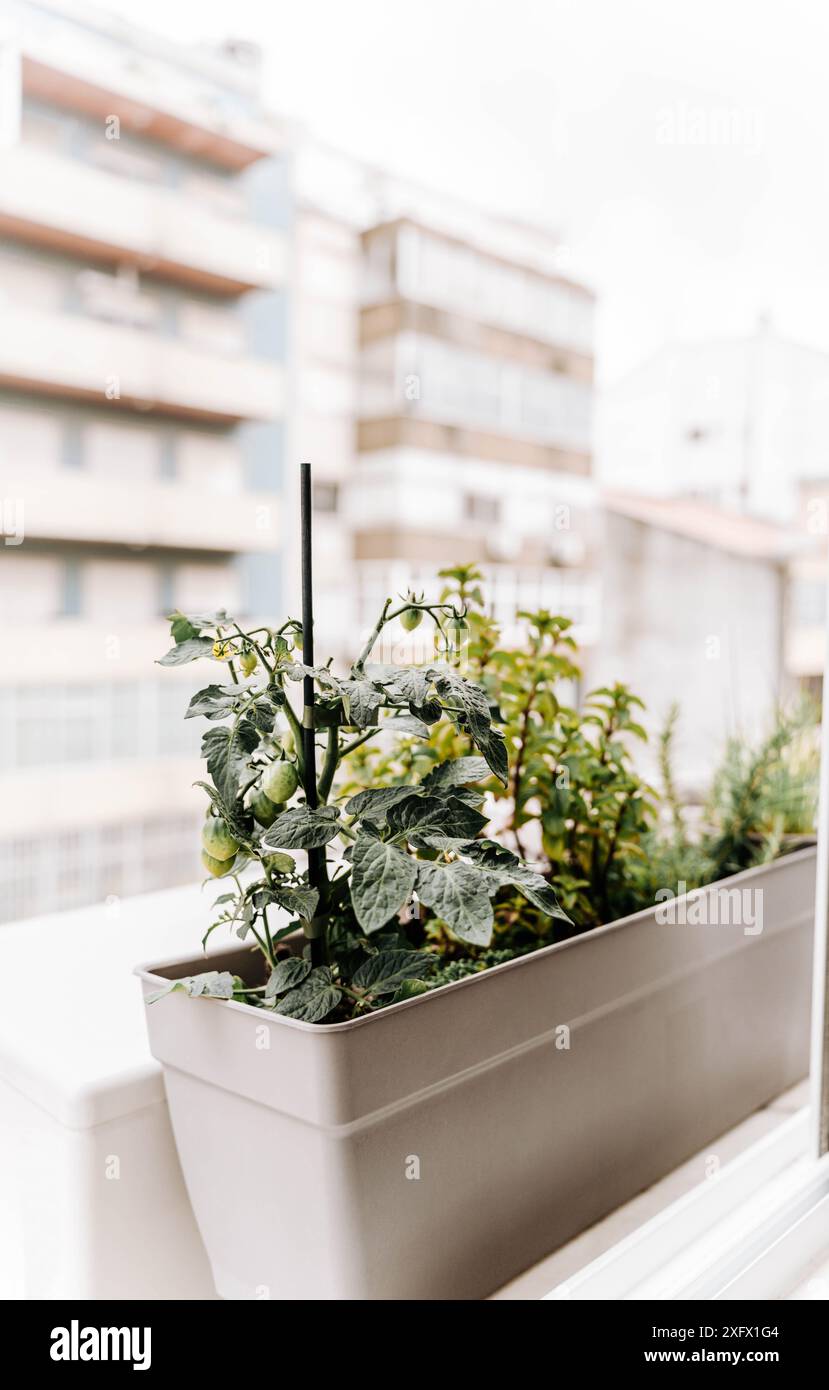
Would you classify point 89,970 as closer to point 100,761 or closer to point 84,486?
point 100,761

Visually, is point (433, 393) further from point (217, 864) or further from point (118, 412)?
point (217, 864)

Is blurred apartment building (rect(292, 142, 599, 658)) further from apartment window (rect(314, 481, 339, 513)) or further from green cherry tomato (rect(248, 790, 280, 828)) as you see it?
green cherry tomato (rect(248, 790, 280, 828))

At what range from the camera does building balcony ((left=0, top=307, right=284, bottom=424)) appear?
899 mm

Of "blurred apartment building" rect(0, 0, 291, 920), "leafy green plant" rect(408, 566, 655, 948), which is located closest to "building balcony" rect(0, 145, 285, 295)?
"blurred apartment building" rect(0, 0, 291, 920)

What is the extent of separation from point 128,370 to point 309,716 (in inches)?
16.8

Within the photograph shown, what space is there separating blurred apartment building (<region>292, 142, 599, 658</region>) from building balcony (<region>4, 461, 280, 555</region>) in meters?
0.11

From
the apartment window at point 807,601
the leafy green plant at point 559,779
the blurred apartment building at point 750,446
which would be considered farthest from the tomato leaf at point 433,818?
the apartment window at point 807,601

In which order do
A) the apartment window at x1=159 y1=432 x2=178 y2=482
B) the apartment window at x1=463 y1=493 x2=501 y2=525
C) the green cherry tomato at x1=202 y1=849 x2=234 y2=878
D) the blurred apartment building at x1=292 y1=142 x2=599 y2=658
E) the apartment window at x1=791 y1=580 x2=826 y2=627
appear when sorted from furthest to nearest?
the apartment window at x1=791 y1=580 x2=826 y2=627 → the apartment window at x1=463 y1=493 x2=501 y2=525 → the blurred apartment building at x1=292 y1=142 x2=599 y2=658 → the apartment window at x1=159 y1=432 x2=178 y2=482 → the green cherry tomato at x1=202 y1=849 x2=234 y2=878

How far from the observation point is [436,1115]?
2.62 feet

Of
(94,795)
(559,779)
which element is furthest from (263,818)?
(559,779)

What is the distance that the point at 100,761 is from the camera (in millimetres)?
969

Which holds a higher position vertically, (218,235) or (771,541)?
(218,235)
